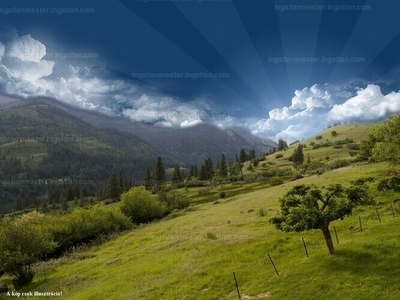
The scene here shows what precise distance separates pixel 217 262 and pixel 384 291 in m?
16.4

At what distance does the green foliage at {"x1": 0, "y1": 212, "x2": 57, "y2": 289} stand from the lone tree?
36.9 m

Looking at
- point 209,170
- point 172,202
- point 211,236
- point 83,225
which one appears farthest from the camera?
point 209,170

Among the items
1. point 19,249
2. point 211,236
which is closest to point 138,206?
point 19,249

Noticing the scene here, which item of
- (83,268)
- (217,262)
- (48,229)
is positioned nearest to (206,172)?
(48,229)

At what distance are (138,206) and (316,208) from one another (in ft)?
245

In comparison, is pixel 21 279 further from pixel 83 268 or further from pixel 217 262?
pixel 217 262

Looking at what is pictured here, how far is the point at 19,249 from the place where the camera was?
44312mm

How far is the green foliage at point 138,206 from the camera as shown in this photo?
9294cm

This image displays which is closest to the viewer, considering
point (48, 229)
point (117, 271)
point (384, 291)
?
point (384, 291)

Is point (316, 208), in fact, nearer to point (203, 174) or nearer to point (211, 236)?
point (211, 236)

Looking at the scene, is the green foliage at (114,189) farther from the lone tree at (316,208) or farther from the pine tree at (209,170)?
the lone tree at (316,208)

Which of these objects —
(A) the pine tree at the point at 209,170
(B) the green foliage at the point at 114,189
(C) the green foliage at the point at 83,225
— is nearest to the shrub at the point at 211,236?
(C) the green foliage at the point at 83,225

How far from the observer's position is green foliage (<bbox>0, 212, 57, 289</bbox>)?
142 feet

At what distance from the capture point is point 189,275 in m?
30.1
